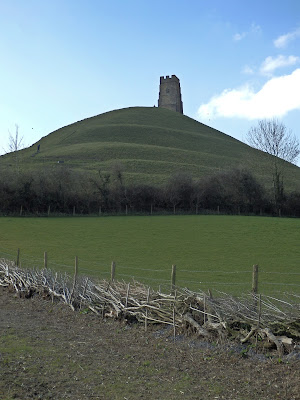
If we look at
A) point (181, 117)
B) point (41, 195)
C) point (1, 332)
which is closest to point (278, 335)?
point (1, 332)

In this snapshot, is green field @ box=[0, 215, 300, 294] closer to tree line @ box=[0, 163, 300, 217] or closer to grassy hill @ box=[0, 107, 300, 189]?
tree line @ box=[0, 163, 300, 217]

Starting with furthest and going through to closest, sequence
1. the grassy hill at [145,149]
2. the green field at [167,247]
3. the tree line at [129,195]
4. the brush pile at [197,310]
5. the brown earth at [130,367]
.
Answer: the grassy hill at [145,149], the tree line at [129,195], the green field at [167,247], the brush pile at [197,310], the brown earth at [130,367]

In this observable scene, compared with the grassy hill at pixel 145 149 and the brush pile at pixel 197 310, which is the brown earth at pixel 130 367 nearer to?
the brush pile at pixel 197 310

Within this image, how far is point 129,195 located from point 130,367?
47.3m

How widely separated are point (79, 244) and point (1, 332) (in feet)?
70.7

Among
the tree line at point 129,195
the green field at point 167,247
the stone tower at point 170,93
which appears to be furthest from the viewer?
the stone tower at point 170,93

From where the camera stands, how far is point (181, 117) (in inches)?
5167

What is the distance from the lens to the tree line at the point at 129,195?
4981cm

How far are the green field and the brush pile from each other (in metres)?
2.39

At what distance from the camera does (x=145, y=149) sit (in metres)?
89.2

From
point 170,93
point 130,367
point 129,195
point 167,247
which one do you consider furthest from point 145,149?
point 130,367

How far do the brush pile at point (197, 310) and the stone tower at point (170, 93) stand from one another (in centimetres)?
14612

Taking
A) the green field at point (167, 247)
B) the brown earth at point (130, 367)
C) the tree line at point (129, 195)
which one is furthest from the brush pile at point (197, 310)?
the tree line at point (129, 195)

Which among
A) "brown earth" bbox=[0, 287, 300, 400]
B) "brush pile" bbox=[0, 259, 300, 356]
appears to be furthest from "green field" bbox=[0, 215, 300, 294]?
"brown earth" bbox=[0, 287, 300, 400]
